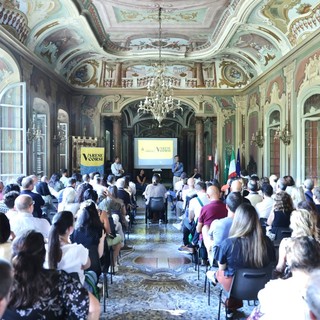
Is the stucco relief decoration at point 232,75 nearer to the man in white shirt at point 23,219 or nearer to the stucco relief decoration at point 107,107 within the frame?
the stucco relief decoration at point 107,107

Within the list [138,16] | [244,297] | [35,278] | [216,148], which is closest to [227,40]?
[138,16]

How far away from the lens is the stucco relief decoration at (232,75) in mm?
12859

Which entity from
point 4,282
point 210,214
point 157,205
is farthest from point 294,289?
point 157,205

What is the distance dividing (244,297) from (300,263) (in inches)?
41.6

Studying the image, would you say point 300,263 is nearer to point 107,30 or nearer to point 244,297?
point 244,297

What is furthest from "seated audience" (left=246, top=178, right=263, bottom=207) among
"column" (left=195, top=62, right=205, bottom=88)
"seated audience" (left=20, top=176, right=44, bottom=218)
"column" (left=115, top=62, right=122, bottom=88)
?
"column" (left=115, top=62, right=122, bottom=88)

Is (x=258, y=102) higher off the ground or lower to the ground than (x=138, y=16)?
lower

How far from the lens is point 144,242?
21.5ft

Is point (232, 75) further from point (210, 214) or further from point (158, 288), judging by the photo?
point (158, 288)

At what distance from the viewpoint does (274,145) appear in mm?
10945

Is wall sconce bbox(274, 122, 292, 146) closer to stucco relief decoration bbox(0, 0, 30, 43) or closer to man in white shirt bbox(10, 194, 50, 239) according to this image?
stucco relief decoration bbox(0, 0, 30, 43)

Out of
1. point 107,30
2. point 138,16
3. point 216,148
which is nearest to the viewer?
point 138,16

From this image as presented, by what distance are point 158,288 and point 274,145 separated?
26.0ft

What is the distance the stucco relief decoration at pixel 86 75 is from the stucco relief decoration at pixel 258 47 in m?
5.25
